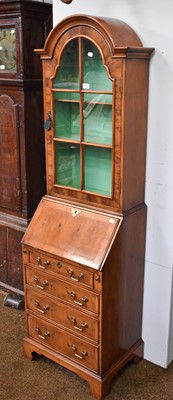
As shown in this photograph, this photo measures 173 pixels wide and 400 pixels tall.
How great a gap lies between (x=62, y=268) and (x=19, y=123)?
955mm

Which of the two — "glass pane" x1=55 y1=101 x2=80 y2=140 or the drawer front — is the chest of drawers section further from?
"glass pane" x1=55 y1=101 x2=80 y2=140

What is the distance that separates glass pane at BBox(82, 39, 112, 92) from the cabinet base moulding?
1298 millimetres

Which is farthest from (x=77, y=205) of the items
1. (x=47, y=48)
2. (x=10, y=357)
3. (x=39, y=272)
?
(x=10, y=357)

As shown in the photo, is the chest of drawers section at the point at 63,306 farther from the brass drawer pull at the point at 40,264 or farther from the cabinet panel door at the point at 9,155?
the cabinet panel door at the point at 9,155

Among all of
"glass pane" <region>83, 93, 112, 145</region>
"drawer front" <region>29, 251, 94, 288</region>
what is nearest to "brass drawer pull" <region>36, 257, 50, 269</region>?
"drawer front" <region>29, 251, 94, 288</region>

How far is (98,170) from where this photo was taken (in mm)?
2150

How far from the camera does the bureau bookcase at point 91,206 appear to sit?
76.0 inches

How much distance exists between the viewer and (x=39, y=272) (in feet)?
7.29

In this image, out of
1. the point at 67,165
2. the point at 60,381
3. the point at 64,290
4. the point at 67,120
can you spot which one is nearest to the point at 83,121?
the point at 67,120

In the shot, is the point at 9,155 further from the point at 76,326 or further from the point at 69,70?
the point at 76,326

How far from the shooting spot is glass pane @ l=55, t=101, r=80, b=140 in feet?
7.10

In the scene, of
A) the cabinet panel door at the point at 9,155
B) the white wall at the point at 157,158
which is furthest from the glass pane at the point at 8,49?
the white wall at the point at 157,158

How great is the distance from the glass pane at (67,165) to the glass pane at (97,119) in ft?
0.46

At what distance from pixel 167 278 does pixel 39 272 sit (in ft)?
2.05
